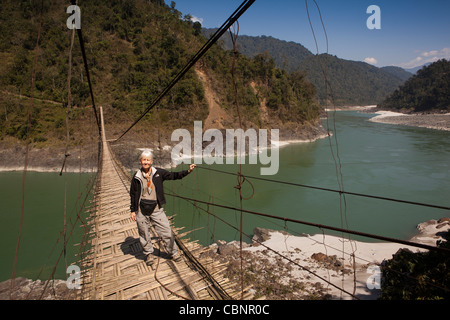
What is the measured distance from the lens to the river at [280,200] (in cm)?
681

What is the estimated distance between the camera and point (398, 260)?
13.4 ft

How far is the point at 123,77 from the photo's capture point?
17516mm

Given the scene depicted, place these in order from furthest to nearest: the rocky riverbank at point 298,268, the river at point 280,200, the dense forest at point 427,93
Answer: the dense forest at point 427,93, the river at point 280,200, the rocky riverbank at point 298,268

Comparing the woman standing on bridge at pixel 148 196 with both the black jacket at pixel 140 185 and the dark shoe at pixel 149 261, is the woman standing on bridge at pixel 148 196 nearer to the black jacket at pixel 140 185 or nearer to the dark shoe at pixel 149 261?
the black jacket at pixel 140 185

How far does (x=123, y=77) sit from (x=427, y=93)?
5360 centimetres

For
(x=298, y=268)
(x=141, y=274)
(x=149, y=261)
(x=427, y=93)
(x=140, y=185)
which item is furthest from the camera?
(x=427, y=93)

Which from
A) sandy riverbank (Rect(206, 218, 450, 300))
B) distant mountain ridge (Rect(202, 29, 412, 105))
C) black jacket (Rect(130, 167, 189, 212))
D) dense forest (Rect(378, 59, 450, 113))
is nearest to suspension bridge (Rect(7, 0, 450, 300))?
black jacket (Rect(130, 167, 189, 212))

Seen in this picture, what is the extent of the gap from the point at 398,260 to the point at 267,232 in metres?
3.31

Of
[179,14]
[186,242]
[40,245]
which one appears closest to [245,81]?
[179,14]

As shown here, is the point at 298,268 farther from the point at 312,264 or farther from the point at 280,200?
the point at 280,200

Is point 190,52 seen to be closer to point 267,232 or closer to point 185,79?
point 185,79

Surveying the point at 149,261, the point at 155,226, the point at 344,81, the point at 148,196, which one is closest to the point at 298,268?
the point at 149,261

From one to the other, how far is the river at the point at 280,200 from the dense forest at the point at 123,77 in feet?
14.6

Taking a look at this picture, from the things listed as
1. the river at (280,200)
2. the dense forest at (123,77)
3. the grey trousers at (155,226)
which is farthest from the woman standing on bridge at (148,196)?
the dense forest at (123,77)
